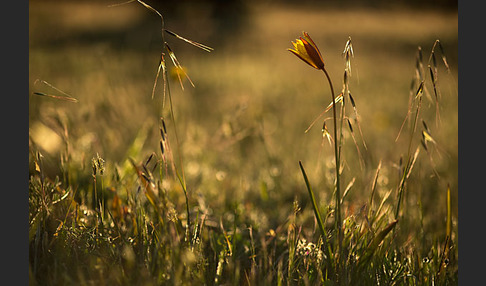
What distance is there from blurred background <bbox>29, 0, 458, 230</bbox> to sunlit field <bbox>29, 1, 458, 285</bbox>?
26mm

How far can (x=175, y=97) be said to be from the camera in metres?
4.51

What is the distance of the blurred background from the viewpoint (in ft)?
8.68

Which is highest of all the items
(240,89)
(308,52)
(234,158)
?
(308,52)

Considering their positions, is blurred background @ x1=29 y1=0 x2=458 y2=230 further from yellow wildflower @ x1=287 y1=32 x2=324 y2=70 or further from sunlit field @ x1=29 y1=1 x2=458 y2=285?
yellow wildflower @ x1=287 y1=32 x2=324 y2=70

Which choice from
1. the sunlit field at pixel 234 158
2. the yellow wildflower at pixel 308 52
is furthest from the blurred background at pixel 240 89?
the yellow wildflower at pixel 308 52

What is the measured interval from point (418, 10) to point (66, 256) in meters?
8.12

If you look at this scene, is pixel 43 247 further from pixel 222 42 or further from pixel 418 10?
pixel 418 10

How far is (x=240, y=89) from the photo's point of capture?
5.19 m

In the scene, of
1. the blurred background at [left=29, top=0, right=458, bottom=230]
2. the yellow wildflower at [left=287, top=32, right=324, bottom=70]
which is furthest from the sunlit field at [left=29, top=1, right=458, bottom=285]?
the yellow wildflower at [left=287, top=32, right=324, bottom=70]

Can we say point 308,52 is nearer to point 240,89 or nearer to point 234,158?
point 234,158

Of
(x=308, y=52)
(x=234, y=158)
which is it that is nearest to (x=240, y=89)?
(x=234, y=158)

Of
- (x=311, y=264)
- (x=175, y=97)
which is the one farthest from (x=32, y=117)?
(x=311, y=264)

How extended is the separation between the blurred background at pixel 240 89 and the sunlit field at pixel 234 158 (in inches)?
1.0

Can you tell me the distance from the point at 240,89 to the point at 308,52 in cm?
403
